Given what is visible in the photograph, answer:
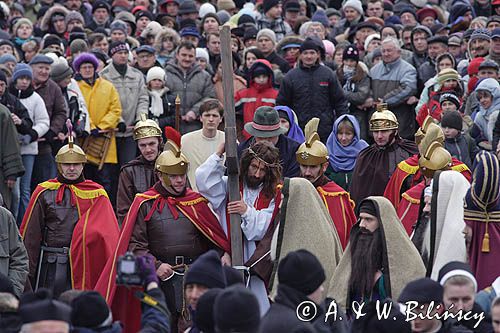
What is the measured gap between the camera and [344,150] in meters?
14.9

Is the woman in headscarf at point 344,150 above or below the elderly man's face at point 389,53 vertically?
below

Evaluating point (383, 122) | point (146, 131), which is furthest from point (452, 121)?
point (146, 131)

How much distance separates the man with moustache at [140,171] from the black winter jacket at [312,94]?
310 cm

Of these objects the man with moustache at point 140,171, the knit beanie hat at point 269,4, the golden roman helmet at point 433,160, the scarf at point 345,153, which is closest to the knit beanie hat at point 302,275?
the golden roman helmet at point 433,160

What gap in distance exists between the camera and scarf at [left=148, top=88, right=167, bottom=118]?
17.0 meters

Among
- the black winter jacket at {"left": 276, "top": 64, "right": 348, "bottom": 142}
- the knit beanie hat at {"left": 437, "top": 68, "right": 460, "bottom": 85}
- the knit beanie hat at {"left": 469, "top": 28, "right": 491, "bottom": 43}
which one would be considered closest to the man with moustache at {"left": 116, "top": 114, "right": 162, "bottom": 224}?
the black winter jacket at {"left": 276, "top": 64, "right": 348, "bottom": 142}

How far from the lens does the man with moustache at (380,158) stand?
1390 cm

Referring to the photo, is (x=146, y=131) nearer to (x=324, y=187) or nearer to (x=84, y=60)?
(x=324, y=187)

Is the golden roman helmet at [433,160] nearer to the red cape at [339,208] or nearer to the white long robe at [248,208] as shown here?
the red cape at [339,208]

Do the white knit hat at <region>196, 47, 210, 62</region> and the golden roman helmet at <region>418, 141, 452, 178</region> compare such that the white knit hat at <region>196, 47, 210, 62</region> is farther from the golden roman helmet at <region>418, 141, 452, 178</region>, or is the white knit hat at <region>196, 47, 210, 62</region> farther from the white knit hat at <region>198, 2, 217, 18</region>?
the golden roman helmet at <region>418, 141, 452, 178</region>

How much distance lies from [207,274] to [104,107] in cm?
805

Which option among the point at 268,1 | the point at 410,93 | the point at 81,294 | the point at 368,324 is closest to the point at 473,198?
the point at 368,324

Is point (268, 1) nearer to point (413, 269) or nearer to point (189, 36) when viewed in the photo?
point (189, 36)

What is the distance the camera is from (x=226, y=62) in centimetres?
1147
